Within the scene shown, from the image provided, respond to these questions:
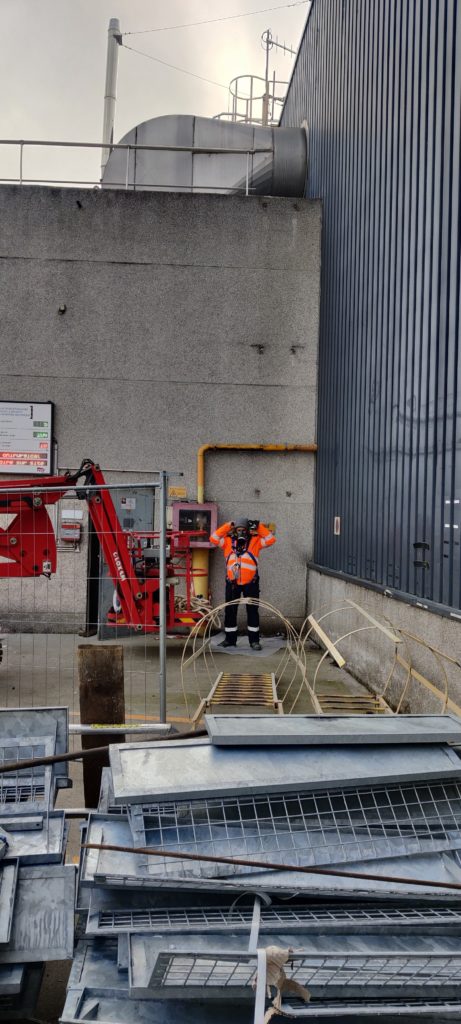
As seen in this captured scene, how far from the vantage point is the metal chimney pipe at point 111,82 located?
2227 centimetres

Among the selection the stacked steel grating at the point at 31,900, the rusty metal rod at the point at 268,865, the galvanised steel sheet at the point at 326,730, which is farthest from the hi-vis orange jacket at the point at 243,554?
the rusty metal rod at the point at 268,865

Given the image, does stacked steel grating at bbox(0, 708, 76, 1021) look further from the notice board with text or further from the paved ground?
the notice board with text

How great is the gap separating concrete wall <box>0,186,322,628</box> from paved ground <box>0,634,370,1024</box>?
221 cm

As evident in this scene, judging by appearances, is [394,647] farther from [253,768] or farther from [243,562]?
[243,562]

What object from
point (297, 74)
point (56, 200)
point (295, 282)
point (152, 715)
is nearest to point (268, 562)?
point (295, 282)

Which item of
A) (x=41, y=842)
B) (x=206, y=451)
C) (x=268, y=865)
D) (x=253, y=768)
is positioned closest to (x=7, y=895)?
(x=41, y=842)

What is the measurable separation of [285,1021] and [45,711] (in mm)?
2322

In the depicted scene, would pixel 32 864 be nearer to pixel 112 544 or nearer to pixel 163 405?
pixel 112 544

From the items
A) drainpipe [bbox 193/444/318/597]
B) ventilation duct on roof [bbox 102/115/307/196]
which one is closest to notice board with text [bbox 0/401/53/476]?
drainpipe [bbox 193/444/318/597]

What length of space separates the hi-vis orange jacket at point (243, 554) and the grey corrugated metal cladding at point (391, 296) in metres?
0.95

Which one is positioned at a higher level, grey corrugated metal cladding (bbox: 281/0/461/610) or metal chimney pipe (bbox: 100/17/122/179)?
metal chimney pipe (bbox: 100/17/122/179)

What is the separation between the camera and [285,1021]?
104 inches

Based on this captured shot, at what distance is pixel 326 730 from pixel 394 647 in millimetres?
3652

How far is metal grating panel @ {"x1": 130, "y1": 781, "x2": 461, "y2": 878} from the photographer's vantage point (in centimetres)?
325
